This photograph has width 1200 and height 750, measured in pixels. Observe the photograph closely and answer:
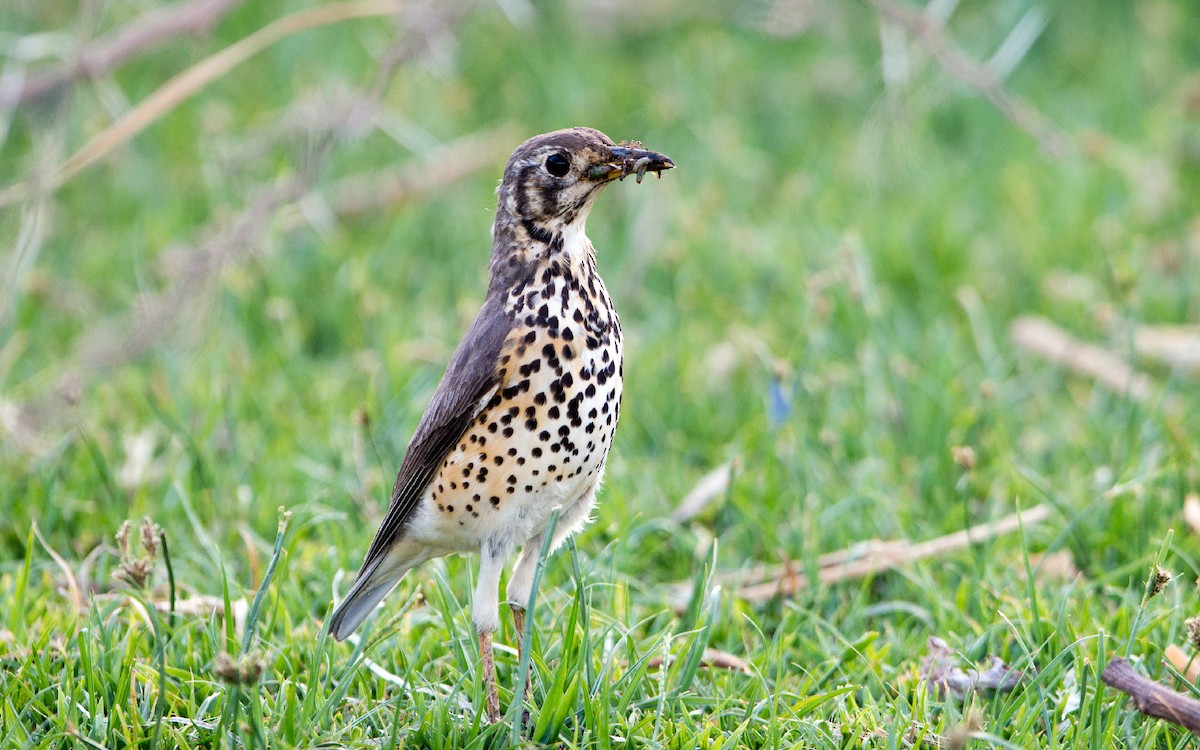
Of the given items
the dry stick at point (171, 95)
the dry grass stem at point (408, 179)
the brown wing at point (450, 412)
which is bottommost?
the brown wing at point (450, 412)

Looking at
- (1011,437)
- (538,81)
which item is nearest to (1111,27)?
(538,81)

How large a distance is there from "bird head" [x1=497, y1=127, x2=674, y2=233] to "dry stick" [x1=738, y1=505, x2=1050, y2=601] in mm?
1533

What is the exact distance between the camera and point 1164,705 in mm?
3453

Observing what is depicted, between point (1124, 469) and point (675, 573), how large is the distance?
176cm

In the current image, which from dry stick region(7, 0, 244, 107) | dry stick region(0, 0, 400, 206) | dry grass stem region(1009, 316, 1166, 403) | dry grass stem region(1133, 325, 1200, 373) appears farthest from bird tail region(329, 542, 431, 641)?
dry grass stem region(1133, 325, 1200, 373)

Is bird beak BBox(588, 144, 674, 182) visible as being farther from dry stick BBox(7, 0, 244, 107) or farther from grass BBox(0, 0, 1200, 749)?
dry stick BBox(7, 0, 244, 107)

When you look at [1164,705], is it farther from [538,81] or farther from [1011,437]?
[538,81]

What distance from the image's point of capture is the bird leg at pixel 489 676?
379 cm

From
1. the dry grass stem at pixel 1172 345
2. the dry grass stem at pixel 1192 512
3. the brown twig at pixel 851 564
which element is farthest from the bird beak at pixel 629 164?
the dry grass stem at pixel 1172 345

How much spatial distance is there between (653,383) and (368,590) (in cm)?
245

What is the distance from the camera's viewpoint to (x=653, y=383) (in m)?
6.35

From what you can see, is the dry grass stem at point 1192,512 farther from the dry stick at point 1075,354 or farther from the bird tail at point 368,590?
the bird tail at point 368,590

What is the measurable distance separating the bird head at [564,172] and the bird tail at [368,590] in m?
1.04

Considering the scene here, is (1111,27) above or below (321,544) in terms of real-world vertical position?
above
